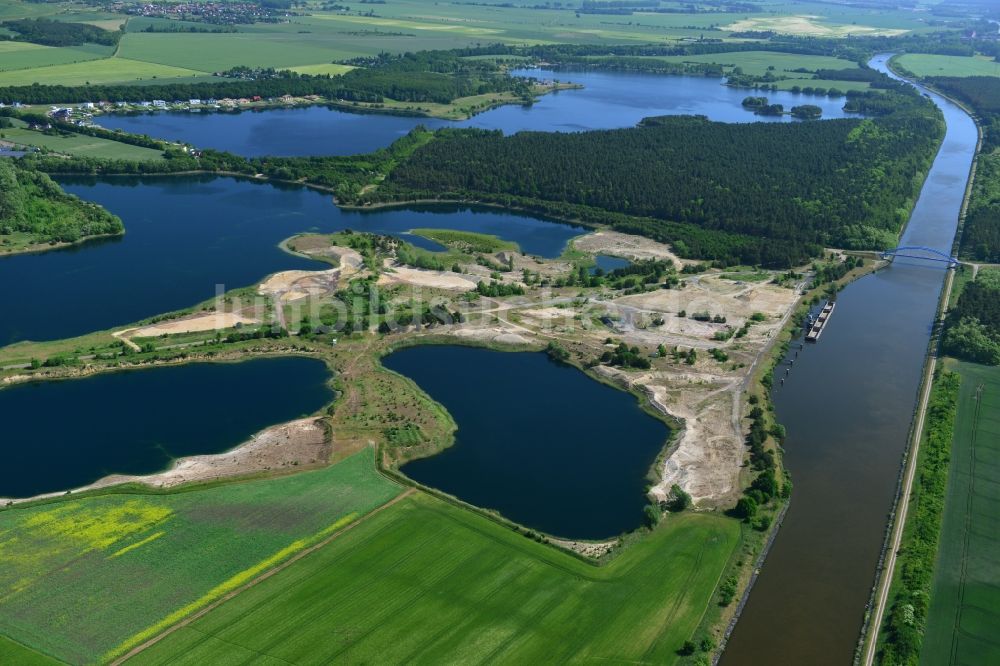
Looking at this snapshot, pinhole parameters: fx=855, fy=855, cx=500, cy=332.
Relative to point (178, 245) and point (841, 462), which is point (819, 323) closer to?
point (841, 462)

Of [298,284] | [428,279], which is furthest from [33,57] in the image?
[428,279]

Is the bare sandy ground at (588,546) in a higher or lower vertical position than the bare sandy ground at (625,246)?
lower

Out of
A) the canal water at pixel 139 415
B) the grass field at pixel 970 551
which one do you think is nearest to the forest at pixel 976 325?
the grass field at pixel 970 551

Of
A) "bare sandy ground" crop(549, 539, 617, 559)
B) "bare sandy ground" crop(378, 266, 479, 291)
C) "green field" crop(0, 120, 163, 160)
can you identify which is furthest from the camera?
"green field" crop(0, 120, 163, 160)

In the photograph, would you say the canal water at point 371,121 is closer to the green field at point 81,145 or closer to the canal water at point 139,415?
the green field at point 81,145

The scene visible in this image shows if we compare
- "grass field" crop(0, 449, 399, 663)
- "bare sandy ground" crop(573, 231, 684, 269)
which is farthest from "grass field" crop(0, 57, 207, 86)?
"grass field" crop(0, 449, 399, 663)

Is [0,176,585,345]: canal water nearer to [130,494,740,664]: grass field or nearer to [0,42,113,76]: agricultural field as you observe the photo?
[130,494,740,664]: grass field
